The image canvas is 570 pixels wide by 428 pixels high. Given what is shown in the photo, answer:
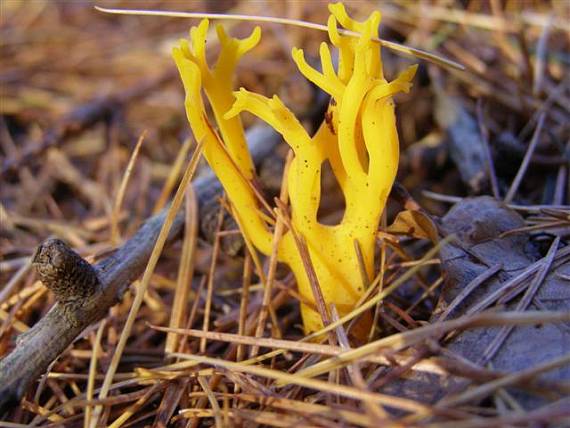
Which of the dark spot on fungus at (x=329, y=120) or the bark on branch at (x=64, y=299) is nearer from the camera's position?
the bark on branch at (x=64, y=299)

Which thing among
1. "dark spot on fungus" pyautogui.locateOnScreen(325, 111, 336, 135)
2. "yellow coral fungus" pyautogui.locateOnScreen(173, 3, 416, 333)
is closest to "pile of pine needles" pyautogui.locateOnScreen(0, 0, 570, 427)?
"yellow coral fungus" pyautogui.locateOnScreen(173, 3, 416, 333)

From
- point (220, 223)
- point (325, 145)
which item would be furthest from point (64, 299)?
point (325, 145)

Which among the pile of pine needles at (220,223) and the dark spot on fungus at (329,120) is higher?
the dark spot on fungus at (329,120)

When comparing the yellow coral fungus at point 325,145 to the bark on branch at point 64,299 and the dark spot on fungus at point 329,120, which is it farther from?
the bark on branch at point 64,299

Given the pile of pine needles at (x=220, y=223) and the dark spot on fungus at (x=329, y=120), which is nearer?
the pile of pine needles at (x=220, y=223)

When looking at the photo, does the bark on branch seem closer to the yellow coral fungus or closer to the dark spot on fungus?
the yellow coral fungus

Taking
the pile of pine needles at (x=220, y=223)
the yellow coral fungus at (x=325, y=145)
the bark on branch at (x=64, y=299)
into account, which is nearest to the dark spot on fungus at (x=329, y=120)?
the yellow coral fungus at (x=325, y=145)

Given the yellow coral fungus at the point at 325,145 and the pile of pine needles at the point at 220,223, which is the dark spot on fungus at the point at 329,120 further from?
the pile of pine needles at the point at 220,223

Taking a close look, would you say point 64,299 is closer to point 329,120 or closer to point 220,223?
point 220,223

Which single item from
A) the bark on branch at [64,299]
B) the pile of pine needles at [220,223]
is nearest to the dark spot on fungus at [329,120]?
the pile of pine needles at [220,223]
